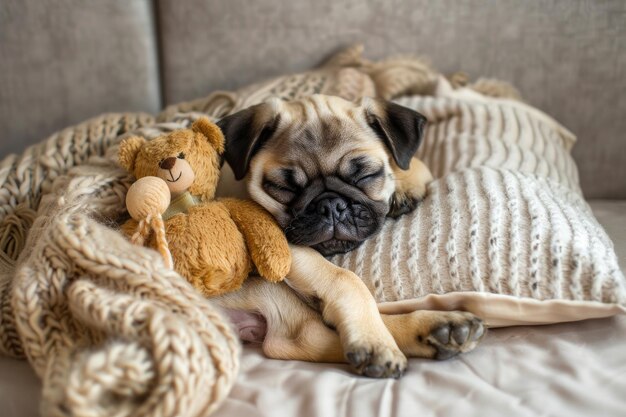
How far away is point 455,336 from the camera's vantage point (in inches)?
53.9

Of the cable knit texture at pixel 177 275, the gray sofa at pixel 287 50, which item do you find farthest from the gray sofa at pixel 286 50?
the cable knit texture at pixel 177 275

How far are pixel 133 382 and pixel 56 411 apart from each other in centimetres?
13

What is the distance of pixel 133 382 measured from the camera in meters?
1.02

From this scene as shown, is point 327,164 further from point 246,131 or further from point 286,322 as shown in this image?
point 286,322

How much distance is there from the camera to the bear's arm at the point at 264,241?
1.44 metres

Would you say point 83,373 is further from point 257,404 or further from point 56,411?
point 257,404

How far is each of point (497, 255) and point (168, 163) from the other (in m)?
0.85

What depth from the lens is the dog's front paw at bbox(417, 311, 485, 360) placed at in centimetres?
137

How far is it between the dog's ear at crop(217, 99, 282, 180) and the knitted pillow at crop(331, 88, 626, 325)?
40cm

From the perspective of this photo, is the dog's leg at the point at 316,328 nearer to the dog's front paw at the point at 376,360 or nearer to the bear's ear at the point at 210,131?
the dog's front paw at the point at 376,360

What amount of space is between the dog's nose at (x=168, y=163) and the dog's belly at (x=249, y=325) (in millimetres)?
412

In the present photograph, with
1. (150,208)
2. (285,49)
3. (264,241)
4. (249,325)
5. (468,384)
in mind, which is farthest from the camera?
(285,49)

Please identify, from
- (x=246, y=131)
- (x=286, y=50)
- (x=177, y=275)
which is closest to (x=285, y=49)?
(x=286, y=50)

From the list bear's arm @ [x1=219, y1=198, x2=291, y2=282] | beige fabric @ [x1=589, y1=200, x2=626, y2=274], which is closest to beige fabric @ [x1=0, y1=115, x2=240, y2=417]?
bear's arm @ [x1=219, y1=198, x2=291, y2=282]
